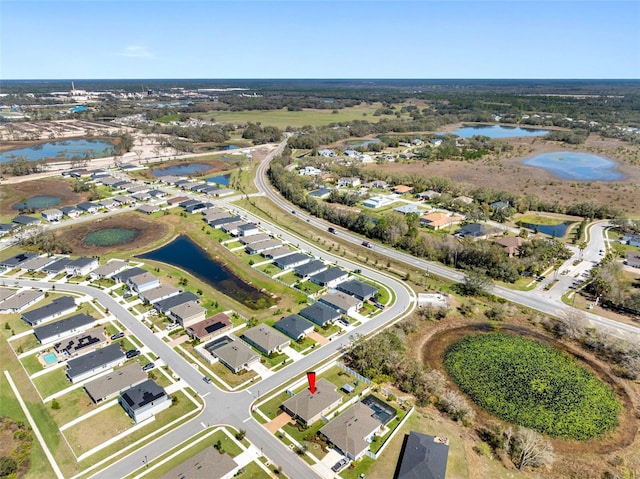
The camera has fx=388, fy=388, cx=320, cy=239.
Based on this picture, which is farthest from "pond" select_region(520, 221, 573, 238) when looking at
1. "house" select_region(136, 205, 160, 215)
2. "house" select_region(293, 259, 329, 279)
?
"house" select_region(136, 205, 160, 215)

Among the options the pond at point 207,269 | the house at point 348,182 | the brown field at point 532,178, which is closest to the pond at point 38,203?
the pond at point 207,269

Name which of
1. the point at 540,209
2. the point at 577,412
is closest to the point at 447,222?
the point at 540,209

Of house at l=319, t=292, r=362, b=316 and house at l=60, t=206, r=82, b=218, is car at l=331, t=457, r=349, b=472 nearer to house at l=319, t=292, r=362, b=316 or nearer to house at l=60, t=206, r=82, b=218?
house at l=319, t=292, r=362, b=316

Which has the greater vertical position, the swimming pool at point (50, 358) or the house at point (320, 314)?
the house at point (320, 314)

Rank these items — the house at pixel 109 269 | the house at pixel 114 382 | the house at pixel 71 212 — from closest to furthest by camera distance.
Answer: the house at pixel 114 382, the house at pixel 109 269, the house at pixel 71 212

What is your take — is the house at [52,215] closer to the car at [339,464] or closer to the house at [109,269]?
the house at [109,269]

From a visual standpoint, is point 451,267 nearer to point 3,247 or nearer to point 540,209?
point 540,209
